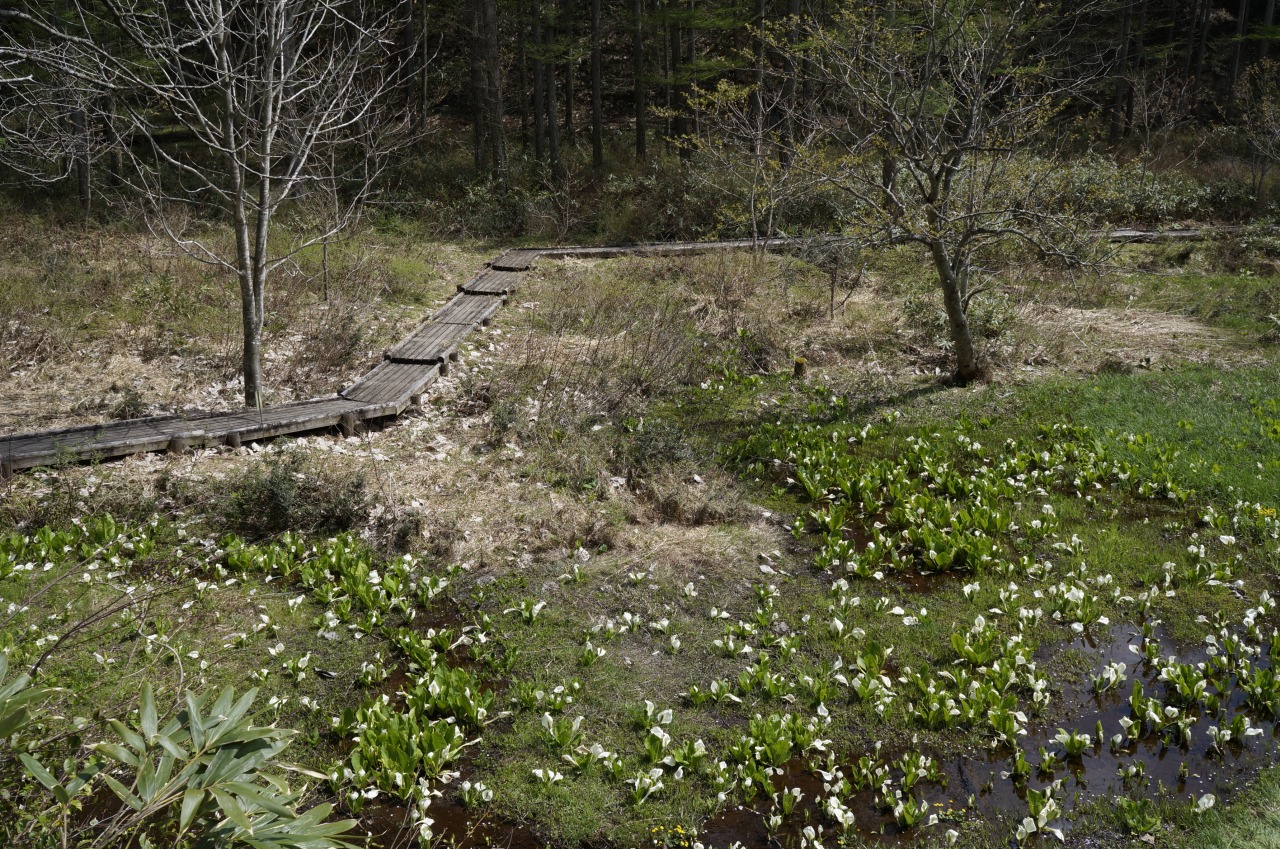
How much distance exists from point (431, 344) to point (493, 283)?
12.9ft

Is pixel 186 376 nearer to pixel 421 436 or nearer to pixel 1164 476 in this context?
pixel 421 436

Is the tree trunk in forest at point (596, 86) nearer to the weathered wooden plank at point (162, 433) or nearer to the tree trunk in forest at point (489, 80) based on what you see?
the tree trunk in forest at point (489, 80)

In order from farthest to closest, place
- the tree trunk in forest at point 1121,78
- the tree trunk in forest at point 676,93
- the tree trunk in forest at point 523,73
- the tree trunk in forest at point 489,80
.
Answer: the tree trunk in forest at point 1121,78
the tree trunk in forest at point 523,73
the tree trunk in forest at point 676,93
the tree trunk in forest at point 489,80

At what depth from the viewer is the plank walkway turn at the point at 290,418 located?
307 inches

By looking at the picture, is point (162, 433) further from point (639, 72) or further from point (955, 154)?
point (639, 72)

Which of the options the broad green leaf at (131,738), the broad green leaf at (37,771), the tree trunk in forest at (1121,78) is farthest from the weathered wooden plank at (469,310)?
the tree trunk in forest at (1121,78)

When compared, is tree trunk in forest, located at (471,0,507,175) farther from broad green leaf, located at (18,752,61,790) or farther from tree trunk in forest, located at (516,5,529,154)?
broad green leaf, located at (18,752,61,790)

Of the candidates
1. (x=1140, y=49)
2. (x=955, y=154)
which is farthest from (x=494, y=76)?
(x=1140, y=49)

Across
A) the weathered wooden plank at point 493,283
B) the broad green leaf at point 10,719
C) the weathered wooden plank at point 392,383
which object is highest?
the broad green leaf at point 10,719

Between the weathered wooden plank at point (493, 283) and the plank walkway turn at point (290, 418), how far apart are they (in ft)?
1.60

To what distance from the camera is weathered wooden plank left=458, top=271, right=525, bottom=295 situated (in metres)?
14.7

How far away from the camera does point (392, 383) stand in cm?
Answer: 1024

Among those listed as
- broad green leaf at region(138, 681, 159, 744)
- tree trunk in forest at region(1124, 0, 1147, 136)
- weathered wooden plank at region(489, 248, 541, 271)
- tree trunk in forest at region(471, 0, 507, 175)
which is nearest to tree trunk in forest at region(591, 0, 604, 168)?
tree trunk in forest at region(471, 0, 507, 175)

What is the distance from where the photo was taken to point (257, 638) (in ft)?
19.6
